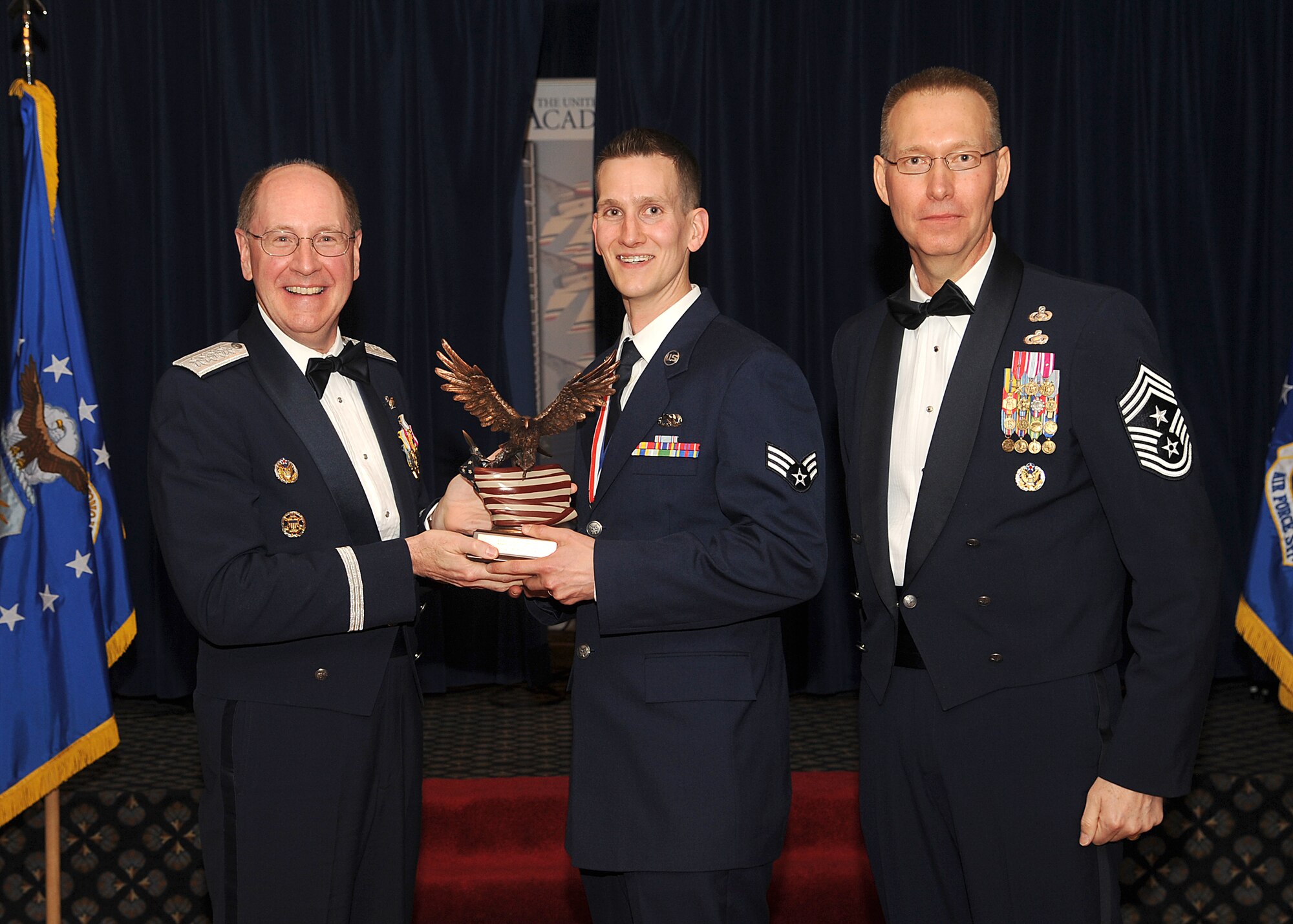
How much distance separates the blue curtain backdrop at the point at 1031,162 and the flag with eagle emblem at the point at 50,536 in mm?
2297

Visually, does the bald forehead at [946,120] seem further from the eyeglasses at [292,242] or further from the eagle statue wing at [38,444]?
the eagle statue wing at [38,444]

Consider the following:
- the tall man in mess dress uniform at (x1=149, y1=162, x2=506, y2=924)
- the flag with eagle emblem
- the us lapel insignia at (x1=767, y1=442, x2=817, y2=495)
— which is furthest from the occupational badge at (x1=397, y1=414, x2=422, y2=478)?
the flag with eagle emblem

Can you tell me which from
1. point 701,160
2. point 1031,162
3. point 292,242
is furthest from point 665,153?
point 1031,162

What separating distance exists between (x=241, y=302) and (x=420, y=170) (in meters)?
0.96

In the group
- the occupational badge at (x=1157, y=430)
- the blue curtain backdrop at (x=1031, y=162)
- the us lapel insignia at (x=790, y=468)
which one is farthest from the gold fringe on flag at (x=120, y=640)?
the occupational badge at (x=1157, y=430)

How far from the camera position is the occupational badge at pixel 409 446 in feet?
7.33

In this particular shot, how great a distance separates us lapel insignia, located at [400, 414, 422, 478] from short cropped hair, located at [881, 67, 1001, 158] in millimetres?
1071

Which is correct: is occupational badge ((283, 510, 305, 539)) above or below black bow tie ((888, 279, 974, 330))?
below

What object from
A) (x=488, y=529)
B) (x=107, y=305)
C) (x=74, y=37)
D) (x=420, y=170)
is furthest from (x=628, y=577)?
(x=74, y=37)

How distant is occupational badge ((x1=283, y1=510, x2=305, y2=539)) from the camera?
199cm

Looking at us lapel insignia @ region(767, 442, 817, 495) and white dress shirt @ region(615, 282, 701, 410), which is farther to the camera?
white dress shirt @ region(615, 282, 701, 410)

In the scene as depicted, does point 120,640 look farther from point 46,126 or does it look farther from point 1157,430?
point 1157,430

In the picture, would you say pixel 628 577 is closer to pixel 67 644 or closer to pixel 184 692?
pixel 67 644

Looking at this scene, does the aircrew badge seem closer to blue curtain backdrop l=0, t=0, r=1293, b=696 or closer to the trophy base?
the trophy base
